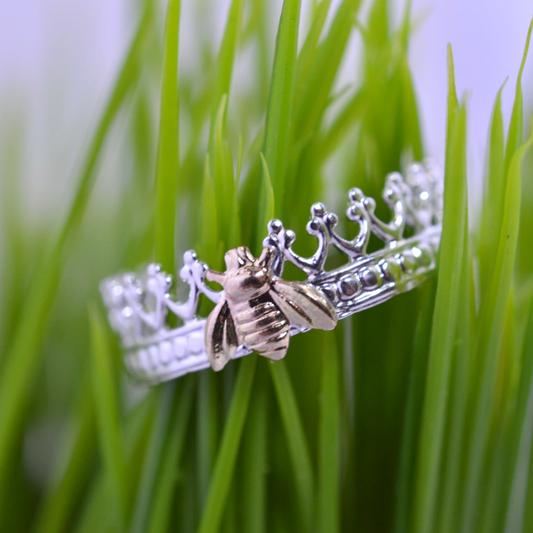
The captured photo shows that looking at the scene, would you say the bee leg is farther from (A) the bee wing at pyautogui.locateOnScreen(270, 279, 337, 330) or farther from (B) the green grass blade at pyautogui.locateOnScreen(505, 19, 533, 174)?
(B) the green grass blade at pyautogui.locateOnScreen(505, 19, 533, 174)

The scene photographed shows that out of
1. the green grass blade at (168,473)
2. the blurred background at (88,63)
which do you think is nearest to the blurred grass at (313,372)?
the green grass blade at (168,473)

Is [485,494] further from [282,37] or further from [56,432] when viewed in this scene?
[56,432]

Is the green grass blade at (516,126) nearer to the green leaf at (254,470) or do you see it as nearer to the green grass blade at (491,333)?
the green grass blade at (491,333)

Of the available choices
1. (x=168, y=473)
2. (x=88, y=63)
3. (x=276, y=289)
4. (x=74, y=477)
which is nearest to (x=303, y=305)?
(x=276, y=289)

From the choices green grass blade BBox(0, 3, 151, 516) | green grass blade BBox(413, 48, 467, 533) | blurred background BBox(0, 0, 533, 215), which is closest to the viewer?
green grass blade BBox(413, 48, 467, 533)

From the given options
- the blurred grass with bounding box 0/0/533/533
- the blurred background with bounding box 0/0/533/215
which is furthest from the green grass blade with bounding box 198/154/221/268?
the blurred background with bounding box 0/0/533/215

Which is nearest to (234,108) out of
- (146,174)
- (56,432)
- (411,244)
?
(146,174)

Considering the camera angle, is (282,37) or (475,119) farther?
(475,119)
